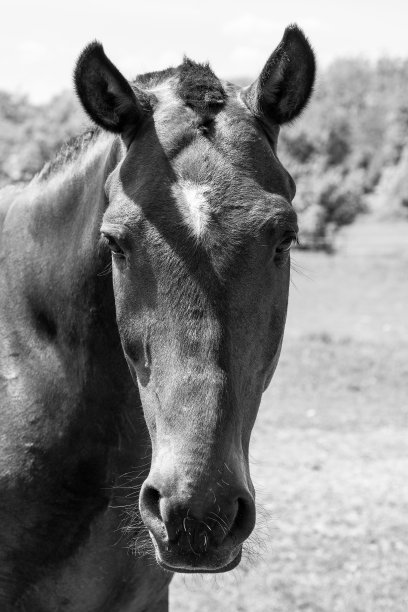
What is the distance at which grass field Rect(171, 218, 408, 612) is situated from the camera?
555 cm

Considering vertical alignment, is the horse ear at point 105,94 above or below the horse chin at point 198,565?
above

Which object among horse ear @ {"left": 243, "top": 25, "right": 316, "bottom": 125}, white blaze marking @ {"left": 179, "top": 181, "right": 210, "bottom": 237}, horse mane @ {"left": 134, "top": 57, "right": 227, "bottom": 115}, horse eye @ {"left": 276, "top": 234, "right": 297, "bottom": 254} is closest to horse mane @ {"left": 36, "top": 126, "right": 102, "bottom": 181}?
horse mane @ {"left": 134, "top": 57, "right": 227, "bottom": 115}

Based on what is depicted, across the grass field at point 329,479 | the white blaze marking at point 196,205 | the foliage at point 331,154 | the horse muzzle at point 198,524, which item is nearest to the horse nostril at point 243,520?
the horse muzzle at point 198,524

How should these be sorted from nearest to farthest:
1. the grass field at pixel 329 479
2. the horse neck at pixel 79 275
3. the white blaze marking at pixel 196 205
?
the white blaze marking at pixel 196 205 → the horse neck at pixel 79 275 → the grass field at pixel 329 479

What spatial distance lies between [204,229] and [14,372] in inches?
44.8

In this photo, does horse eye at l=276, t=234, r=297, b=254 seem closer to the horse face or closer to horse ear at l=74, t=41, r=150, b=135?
the horse face

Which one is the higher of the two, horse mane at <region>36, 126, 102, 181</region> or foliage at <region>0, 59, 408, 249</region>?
horse mane at <region>36, 126, 102, 181</region>

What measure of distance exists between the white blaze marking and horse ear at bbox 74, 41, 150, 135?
1.39 ft

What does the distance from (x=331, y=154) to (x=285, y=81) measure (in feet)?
110

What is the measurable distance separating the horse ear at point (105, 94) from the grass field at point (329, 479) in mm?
988

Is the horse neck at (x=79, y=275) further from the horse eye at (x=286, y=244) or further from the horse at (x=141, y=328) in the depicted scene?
the horse eye at (x=286, y=244)

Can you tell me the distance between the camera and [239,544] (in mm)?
2318

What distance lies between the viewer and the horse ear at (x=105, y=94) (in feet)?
8.94

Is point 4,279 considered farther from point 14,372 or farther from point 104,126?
point 104,126
